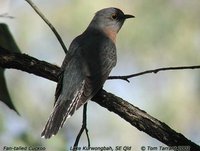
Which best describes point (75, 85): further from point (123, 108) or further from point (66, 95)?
point (123, 108)

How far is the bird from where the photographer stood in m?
5.30

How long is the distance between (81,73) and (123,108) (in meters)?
1.27

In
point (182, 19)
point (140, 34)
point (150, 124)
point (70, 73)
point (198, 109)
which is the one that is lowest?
point (150, 124)

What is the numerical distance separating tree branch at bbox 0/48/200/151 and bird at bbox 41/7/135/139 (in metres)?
0.35

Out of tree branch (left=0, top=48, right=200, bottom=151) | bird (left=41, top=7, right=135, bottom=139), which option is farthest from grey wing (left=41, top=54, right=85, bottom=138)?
tree branch (left=0, top=48, right=200, bottom=151)

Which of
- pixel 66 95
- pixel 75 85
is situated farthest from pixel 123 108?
pixel 75 85

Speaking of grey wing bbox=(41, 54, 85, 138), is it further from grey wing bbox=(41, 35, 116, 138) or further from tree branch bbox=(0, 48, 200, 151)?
tree branch bbox=(0, 48, 200, 151)

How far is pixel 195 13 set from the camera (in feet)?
36.2

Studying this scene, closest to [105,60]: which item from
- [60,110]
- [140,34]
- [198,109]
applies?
[60,110]

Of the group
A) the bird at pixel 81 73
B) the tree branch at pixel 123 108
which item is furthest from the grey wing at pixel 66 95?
the tree branch at pixel 123 108

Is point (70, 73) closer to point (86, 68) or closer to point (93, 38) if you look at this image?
point (86, 68)

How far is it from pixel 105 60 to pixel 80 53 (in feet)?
0.90

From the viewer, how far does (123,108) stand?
473 cm

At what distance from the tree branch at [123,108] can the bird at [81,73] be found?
0.35 m
